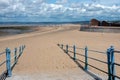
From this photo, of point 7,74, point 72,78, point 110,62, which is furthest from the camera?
point 7,74

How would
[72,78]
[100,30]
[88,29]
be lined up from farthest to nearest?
[88,29]
[100,30]
[72,78]

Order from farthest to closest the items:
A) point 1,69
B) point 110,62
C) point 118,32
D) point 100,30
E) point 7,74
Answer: point 100,30 < point 118,32 < point 1,69 < point 7,74 < point 110,62

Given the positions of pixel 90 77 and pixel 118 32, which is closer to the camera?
pixel 90 77

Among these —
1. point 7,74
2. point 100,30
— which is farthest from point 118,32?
point 7,74

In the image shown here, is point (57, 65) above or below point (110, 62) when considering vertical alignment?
below

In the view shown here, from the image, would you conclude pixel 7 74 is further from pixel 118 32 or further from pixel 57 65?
pixel 118 32

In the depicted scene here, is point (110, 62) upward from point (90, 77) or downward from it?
upward

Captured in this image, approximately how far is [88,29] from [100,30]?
13.6 feet

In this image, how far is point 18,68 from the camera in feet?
39.3

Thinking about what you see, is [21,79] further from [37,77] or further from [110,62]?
[110,62]

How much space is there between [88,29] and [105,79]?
42.5 meters

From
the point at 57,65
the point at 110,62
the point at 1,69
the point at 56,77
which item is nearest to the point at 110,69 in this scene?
the point at 110,62

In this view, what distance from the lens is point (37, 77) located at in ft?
29.7

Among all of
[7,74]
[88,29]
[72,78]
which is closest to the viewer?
[72,78]
